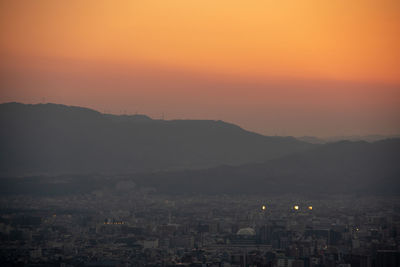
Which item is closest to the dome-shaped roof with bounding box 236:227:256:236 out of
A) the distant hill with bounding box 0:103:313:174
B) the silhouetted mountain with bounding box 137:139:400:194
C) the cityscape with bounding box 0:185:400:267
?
the cityscape with bounding box 0:185:400:267

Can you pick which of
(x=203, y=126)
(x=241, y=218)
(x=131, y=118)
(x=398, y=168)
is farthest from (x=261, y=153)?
(x=241, y=218)

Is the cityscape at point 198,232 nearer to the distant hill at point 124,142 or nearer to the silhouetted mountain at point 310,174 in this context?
the silhouetted mountain at point 310,174

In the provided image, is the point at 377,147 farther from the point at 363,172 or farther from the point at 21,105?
the point at 21,105

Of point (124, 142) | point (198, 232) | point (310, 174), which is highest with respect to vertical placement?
point (124, 142)

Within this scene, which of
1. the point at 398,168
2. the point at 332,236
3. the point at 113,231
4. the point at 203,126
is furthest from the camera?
the point at 203,126

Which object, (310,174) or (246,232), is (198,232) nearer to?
(246,232)

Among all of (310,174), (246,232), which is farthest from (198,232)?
(310,174)

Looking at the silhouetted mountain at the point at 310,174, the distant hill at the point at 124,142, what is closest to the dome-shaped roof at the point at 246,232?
the silhouetted mountain at the point at 310,174
